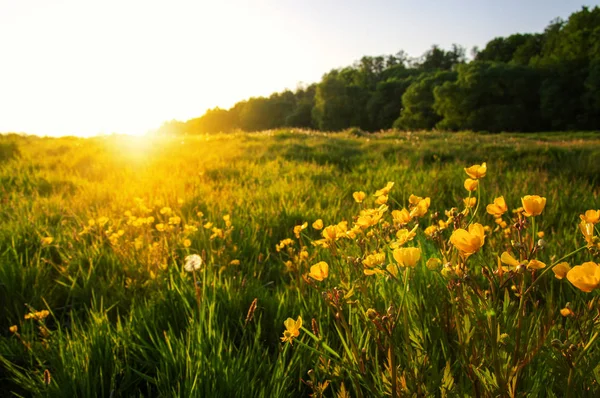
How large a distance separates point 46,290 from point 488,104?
175 ft

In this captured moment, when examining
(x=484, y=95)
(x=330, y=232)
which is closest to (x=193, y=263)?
(x=330, y=232)

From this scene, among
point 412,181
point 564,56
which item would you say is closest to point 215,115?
point 564,56

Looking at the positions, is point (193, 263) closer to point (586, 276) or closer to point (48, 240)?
point (48, 240)

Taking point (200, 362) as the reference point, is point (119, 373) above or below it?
below

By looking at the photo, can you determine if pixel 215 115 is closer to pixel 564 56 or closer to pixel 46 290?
pixel 564 56

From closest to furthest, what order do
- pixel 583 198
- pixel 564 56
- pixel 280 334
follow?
pixel 280 334 < pixel 583 198 < pixel 564 56

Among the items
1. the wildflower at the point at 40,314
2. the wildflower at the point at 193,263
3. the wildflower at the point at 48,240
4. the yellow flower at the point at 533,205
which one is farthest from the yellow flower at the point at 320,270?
the wildflower at the point at 48,240

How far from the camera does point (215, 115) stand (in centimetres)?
7556

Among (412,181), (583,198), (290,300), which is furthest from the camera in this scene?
(412,181)

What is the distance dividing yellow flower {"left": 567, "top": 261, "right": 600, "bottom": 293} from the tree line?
1126 inches

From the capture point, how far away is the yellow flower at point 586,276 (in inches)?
25.9

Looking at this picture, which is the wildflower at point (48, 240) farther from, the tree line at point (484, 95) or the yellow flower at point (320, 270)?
the tree line at point (484, 95)

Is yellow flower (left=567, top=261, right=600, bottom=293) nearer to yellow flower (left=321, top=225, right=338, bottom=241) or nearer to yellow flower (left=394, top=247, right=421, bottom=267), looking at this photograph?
yellow flower (left=394, top=247, right=421, bottom=267)

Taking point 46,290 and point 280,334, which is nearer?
point 280,334
